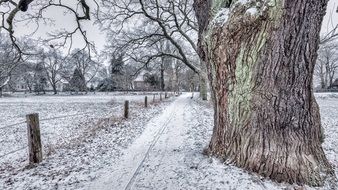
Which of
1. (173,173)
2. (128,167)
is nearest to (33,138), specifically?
(128,167)

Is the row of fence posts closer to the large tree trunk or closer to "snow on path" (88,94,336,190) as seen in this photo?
"snow on path" (88,94,336,190)

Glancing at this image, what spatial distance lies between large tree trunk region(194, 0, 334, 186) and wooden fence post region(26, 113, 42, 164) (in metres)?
3.52

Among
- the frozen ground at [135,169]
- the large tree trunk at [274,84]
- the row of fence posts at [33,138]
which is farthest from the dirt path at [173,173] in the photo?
the row of fence posts at [33,138]

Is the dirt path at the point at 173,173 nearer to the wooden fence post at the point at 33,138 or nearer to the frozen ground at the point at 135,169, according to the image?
the frozen ground at the point at 135,169

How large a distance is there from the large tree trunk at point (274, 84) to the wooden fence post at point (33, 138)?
3525 millimetres

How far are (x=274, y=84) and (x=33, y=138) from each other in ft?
14.1

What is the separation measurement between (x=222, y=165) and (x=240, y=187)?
0.65 metres

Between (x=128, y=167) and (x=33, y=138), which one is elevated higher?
(x=33, y=138)

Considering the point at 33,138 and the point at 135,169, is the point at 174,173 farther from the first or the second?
the point at 33,138

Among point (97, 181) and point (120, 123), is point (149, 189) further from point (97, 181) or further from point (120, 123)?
point (120, 123)

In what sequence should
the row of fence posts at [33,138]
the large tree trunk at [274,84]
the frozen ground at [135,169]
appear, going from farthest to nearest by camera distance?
the row of fence posts at [33,138], the frozen ground at [135,169], the large tree trunk at [274,84]

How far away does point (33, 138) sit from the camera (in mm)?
4637

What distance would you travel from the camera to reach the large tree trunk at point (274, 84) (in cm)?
337

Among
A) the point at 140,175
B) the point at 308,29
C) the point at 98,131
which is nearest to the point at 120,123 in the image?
the point at 98,131
